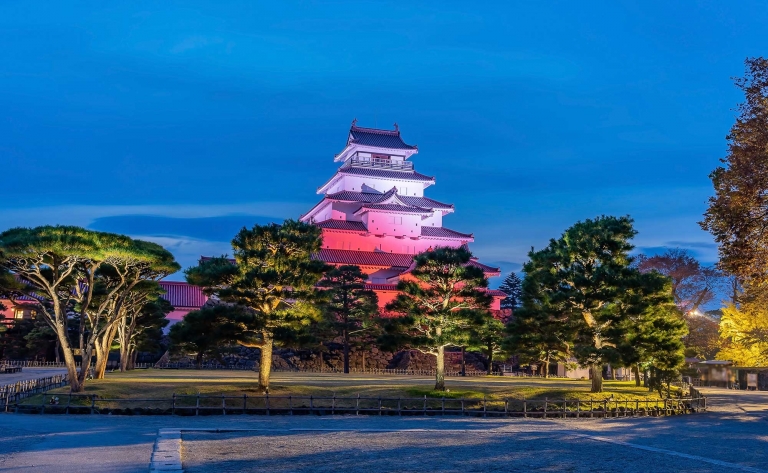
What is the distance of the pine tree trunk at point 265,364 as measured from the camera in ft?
113

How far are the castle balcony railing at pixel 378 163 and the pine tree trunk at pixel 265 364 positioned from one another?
51.3 meters

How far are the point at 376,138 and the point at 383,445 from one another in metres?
70.9

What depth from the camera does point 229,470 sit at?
15.4 meters

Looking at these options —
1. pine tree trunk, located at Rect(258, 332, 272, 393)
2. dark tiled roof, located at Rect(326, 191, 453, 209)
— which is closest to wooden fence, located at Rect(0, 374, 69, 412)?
pine tree trunk, located at Rect(258, 332, 272, 393)

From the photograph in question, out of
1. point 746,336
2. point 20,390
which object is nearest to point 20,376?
point 20,390

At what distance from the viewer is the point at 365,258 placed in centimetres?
7412

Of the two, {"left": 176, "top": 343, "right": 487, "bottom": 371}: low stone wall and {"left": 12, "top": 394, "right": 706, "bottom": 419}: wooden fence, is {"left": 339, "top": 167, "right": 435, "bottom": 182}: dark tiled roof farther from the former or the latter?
{"left": 12, "top": 394, "right": 706, "bottom": 419}: wooden fence

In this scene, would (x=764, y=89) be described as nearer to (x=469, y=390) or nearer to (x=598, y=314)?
(x=598, y=314)

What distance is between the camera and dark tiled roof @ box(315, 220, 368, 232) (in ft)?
247

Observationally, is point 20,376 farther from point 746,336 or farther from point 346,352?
point 746,336

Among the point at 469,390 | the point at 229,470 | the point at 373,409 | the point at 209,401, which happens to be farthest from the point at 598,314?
the point at 229,470

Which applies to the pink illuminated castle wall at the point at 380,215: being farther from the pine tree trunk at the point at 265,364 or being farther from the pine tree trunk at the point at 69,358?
the pine tree trunk at the point at 69,358

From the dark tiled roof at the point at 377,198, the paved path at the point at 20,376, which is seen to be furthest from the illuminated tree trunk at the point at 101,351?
the dark tiled roof at the point at 377,198

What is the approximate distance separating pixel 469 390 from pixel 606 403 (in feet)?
23.3
